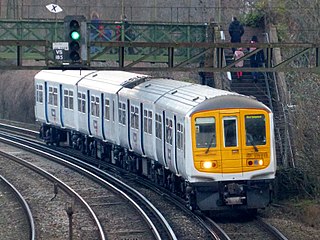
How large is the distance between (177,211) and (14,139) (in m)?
17.5

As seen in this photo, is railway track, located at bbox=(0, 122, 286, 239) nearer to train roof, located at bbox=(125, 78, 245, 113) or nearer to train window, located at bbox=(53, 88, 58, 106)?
train roof, located at bbox=(125, 78, 245, 113)

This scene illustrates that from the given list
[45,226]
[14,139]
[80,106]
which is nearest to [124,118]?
[80,106]

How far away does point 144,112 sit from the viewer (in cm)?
2475

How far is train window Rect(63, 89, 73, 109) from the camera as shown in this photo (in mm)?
32769

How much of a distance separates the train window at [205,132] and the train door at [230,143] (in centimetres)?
18

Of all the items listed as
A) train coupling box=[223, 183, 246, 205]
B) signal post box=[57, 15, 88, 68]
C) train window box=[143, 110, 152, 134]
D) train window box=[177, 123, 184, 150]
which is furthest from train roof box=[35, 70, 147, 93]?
signal post box=[57, 15, 88, 68]

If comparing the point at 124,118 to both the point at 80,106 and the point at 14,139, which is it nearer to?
the point at 80,106

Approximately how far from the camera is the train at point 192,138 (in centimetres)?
1969

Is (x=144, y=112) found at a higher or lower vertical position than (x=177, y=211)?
higher

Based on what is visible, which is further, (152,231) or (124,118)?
(124,118)

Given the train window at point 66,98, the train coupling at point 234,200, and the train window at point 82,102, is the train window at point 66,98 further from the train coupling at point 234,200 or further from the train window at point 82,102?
the train coupling at point 234,200

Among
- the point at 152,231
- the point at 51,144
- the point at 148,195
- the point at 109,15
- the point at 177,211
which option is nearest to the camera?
the point at 152,231

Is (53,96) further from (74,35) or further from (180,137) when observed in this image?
(74,35)

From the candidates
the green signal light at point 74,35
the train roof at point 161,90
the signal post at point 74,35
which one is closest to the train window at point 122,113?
the train roof at point 161,90
